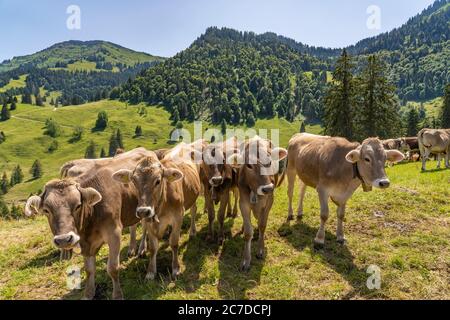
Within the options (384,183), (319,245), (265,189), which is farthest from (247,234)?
(384,183)

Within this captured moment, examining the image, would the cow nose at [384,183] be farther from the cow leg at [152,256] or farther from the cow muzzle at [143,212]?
the cow leg at [152,256]

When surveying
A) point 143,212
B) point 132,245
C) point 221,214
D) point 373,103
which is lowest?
point 132,245

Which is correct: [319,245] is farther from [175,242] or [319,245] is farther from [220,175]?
[175,242]

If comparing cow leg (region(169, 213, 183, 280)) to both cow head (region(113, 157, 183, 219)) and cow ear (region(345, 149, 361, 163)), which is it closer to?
cow head (region(113, 157, 183, 219))

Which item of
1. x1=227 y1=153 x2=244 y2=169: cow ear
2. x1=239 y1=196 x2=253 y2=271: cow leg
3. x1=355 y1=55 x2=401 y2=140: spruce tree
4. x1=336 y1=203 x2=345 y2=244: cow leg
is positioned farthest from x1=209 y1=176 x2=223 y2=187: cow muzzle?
x1=355 y1=55 x2=401 y2=140: spruce tree

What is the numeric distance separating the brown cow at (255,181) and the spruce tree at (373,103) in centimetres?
4271

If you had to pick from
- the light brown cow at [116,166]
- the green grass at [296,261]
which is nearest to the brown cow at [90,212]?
the light brown cow at [116,166]

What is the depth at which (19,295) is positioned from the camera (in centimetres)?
838

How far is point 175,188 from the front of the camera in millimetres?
8812

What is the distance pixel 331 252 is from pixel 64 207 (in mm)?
7391

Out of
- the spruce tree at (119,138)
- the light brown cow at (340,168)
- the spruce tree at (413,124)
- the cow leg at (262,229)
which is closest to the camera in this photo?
the light brown cow at (340,168)

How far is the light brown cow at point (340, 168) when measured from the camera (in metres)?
9.12

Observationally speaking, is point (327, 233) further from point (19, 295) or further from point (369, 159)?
point (19, 295)

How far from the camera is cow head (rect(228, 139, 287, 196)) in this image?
8.88 m
